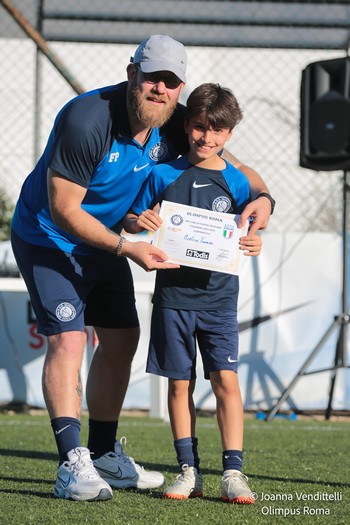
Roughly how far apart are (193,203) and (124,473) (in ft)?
3.79

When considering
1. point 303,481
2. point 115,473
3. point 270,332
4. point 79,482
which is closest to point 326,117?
point 79,482

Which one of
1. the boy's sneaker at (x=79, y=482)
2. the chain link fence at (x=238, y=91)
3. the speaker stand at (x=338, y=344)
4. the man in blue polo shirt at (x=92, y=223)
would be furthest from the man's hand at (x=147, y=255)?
the chain link fence at (x=238, y=91)

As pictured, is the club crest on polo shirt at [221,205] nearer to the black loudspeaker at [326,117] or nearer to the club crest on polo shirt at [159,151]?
the club crest on polo shirt at [159,151]

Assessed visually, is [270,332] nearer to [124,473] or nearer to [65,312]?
[124,473]

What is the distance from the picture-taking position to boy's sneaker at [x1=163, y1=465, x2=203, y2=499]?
3.73 metres

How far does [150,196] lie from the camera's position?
13.0 feet

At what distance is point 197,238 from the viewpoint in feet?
12.5

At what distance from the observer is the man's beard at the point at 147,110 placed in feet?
12.7

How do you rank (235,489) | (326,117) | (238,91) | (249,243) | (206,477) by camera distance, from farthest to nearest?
(238,91) → (206,477) → (249,243) → (235,489) → (326,117)

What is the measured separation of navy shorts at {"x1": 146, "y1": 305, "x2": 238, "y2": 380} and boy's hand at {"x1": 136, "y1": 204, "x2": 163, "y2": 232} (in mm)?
333

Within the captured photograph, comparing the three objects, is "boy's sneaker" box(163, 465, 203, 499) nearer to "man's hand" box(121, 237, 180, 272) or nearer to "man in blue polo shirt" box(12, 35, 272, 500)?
"man in blue polo shirt" box(12, 35, 272, 500)

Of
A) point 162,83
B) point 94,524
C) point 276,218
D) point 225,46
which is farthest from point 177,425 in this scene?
point 276,218

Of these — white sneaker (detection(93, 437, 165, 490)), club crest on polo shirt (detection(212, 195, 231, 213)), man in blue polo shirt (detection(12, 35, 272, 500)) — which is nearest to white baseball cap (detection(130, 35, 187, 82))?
man in blue polo shirt (detection(12, 35, 272, 500))

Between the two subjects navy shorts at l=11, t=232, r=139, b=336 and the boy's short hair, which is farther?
navy shorts at l=11, t=232, r=139, b=336
